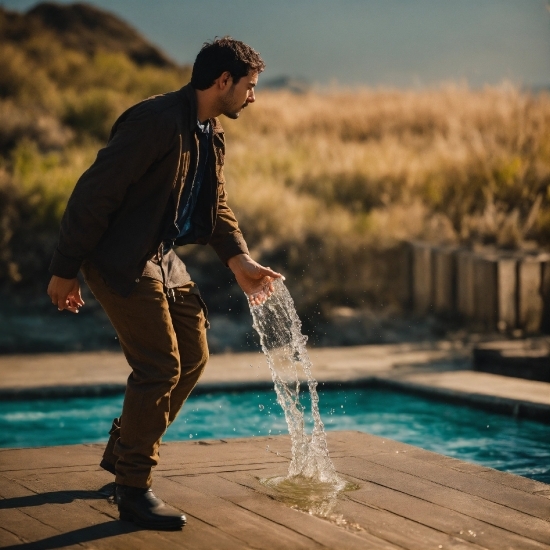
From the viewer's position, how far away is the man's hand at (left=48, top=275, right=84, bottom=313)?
131 inches

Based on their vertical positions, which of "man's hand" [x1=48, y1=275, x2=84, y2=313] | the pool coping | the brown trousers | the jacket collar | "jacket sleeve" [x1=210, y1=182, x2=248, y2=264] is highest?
the jacket collar

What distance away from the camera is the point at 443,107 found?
1889 centimetres

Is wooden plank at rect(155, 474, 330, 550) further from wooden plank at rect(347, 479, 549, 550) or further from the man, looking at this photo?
wooden plank at rect(347, 479, 549, 550)

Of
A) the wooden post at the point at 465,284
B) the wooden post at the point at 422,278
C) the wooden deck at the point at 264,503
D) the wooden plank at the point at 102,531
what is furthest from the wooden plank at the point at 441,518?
the wooden post at the point at 422,278

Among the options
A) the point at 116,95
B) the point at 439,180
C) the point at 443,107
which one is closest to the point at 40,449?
the point at 439,180

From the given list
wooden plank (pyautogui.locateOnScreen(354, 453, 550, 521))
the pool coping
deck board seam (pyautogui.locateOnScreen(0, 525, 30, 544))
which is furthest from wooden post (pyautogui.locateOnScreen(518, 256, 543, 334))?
deck board seam (pyautogui.locateOnScreen(0, 525, 30, 544))

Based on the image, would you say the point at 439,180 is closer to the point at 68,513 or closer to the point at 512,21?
the point at 68,513

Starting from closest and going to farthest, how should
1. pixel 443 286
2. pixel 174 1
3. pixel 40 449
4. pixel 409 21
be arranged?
1. pixel 40 449
2. pixel 443 286
3. pixel 174 1
4. pixel 409 21

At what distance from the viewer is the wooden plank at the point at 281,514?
3145 mm

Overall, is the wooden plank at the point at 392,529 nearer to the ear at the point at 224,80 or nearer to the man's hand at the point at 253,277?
the man's hand at the point at 253,277

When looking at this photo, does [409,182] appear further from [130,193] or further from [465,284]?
[130,193]

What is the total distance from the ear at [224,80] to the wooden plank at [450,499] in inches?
57.7

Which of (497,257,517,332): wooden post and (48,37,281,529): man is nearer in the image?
(48,37,281,529): man

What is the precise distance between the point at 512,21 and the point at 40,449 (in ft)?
76.4
